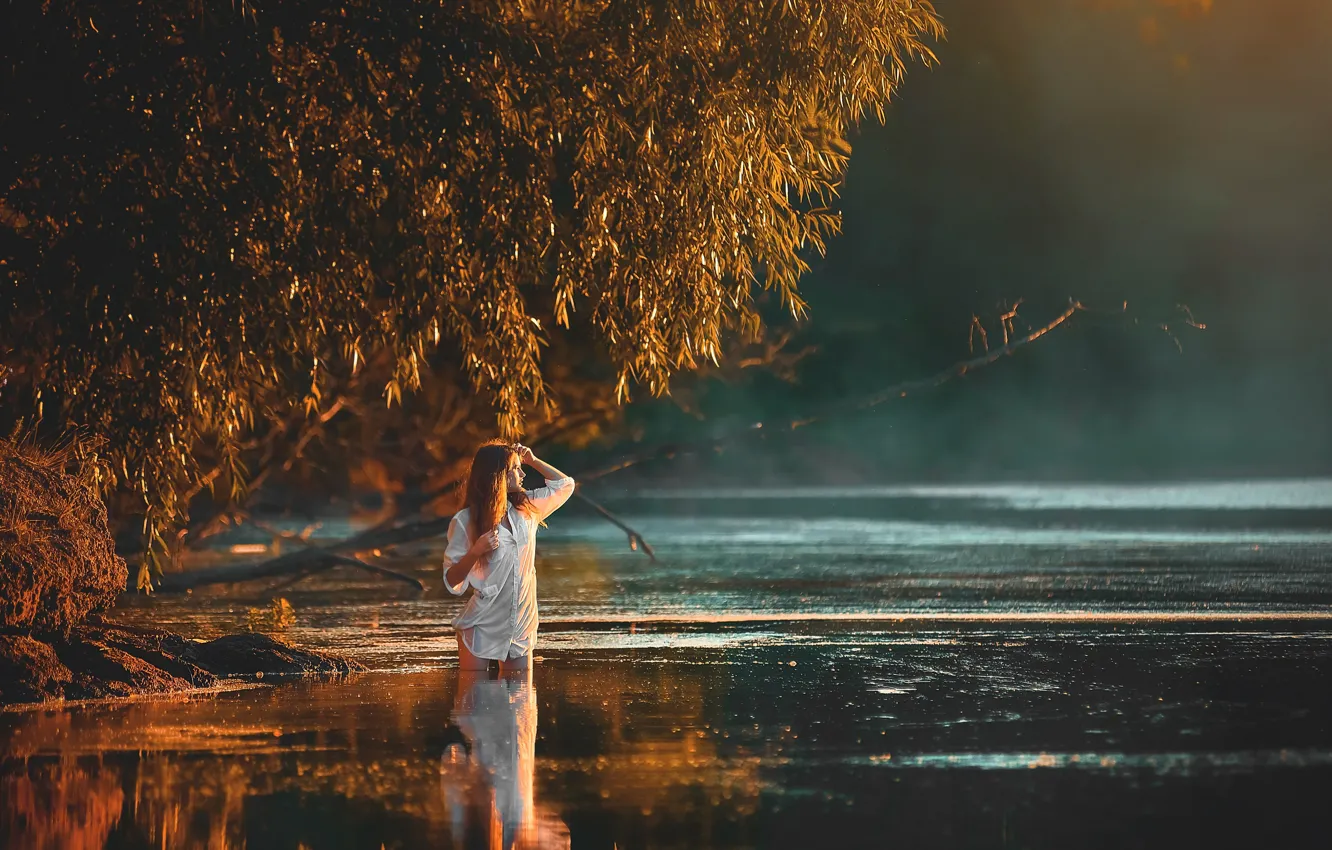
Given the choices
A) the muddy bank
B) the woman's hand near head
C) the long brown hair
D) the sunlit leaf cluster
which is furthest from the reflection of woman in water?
the sunlit leaf cluster

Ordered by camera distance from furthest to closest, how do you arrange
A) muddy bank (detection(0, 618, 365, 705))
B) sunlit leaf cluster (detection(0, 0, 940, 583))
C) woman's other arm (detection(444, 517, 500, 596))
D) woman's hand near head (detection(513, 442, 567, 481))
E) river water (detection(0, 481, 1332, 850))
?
1. woman's hand near head (detection(513, 442, 567, 481))
2. sunlit leaf cluster (detection(0, 0, 940, 583))
3. woman's other arm (detection(444, 517, 500, 596))
4. muddy bank (detection(0, 618, 365, 705))
5. river water (detection(0, 481, 1332, 850))

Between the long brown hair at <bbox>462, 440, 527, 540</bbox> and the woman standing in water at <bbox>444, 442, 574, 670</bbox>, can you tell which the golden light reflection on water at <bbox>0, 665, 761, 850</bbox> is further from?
the long brown hair at <bbox>462, 440, 527, 540</bbox>

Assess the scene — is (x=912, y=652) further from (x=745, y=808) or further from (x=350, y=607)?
(x=350, y=607)

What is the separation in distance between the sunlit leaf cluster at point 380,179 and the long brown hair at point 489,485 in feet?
4.83

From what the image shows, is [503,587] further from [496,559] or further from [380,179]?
[380,179]

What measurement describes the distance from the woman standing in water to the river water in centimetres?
26

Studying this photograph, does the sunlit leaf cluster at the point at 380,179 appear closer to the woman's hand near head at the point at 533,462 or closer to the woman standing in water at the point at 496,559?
the woman's hand near head at the point at 533,462

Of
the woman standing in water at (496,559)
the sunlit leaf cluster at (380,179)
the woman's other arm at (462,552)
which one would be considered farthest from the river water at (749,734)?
the sunlit leaf cluster at (380,179)

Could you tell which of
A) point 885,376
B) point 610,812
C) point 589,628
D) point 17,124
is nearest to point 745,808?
point 610,812

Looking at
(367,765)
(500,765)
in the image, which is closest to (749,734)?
(500,765)

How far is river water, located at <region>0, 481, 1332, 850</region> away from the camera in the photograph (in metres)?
7.21

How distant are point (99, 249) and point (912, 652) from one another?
6041 mm

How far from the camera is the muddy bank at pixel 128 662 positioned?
1127 centimetres

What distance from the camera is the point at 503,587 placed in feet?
Result: 38.5
